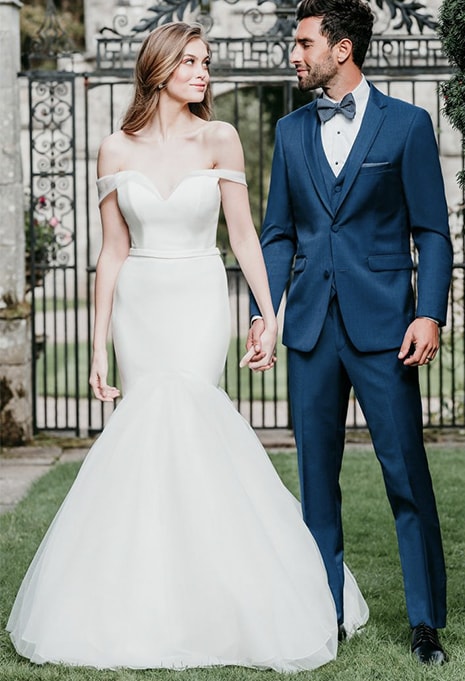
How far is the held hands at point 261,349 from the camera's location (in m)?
4.13

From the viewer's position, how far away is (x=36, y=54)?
8891 millimetres

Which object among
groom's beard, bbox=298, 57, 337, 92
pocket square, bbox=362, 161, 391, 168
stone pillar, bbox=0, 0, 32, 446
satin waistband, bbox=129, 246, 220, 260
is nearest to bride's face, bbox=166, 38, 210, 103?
groom's beard, bbox=298, 57, 337, 92

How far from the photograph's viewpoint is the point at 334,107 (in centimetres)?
420

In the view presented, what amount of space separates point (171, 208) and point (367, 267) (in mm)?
673

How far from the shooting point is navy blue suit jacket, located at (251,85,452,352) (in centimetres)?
410

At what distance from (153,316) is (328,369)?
612 millimetres

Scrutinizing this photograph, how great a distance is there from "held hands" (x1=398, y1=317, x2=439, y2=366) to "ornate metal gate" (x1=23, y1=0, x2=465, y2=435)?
44.5 inches

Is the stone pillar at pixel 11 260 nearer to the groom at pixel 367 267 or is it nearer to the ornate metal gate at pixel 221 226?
the ornate metal gate at pixel 221 226

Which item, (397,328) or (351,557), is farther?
(351,557)

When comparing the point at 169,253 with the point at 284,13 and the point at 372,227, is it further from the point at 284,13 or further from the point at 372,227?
the point at 284,13

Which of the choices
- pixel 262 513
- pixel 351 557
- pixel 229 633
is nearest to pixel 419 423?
pixel 262 513

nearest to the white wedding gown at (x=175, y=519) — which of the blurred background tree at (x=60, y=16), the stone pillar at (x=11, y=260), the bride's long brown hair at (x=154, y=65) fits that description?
the bride's long brown hair at (x=154, y=65)

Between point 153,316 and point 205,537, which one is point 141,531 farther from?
point 153,316

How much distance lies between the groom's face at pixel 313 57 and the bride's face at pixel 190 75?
31cm
